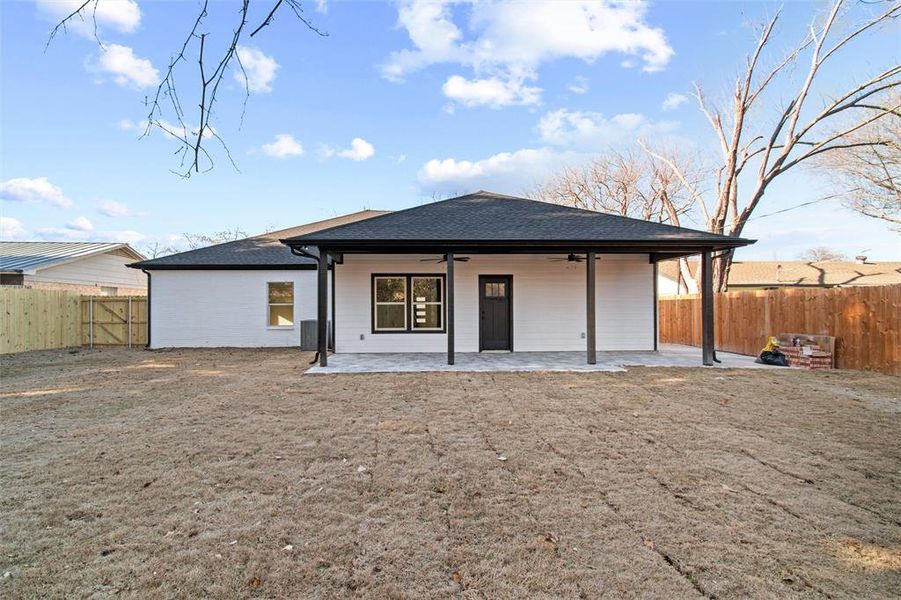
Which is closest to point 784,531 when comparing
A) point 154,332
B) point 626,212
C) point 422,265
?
point 422,265

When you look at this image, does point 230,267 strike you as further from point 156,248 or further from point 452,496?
point 156,248

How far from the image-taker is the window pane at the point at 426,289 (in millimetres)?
11555

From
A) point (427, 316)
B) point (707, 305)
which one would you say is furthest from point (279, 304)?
point (707, 305)

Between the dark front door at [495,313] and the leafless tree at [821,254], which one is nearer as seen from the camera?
the dark front door at [495,313]

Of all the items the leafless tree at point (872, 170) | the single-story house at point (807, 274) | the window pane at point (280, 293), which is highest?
the leafless tree at point (872, 170)

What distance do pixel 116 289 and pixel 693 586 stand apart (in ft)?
75.8

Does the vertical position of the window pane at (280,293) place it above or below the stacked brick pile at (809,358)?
above

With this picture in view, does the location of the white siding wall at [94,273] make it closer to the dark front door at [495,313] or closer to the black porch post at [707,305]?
the dark front door at [495,313]

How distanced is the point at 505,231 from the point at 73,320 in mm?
14401

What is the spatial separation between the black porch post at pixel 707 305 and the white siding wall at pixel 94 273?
20.6 m

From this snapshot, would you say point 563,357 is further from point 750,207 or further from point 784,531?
point 750,207

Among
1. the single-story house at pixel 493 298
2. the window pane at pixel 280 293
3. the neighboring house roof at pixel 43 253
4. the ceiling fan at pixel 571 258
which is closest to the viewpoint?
the ceiling fan at pixel 571 258

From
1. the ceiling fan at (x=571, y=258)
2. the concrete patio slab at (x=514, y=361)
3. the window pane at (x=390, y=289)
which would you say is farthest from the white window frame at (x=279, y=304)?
the ceiling fan at (x=571, y=258)

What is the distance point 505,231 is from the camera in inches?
389
